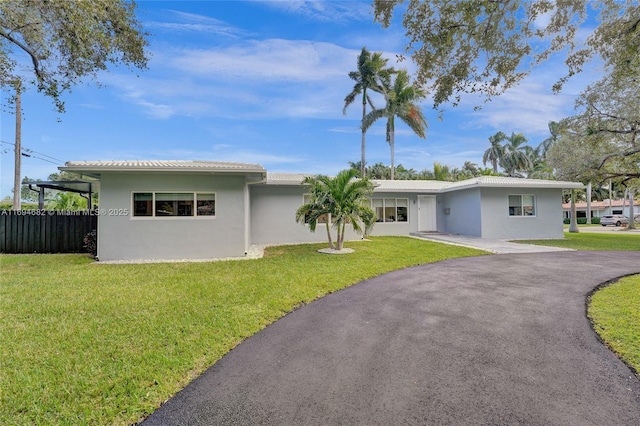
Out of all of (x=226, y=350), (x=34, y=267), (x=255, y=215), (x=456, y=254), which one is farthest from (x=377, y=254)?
(x=34, y=267)

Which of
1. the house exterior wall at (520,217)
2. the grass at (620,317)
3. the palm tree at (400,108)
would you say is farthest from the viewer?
the palm tree at (400,108)

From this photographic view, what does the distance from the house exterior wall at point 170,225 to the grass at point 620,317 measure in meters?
9.38

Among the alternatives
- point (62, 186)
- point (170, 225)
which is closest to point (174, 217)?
point (170, 225)

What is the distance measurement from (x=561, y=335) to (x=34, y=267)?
12403mm

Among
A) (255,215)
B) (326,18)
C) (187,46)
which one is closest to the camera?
(326,18)

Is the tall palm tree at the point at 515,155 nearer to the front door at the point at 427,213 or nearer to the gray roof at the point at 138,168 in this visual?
the front door at the point at 427,213

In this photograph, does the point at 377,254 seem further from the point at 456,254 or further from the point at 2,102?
the point at 2,102

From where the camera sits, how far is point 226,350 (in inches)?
140

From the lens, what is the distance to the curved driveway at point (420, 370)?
242 cm

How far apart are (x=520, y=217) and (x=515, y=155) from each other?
97.5 ft

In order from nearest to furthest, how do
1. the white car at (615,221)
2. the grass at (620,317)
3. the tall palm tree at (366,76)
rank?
the grass at (620,317)
the tall palm tree at (366,76)
the white car at (615,221)

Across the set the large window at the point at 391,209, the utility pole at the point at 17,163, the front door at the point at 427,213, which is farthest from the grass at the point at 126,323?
the front door at the point at 427,213

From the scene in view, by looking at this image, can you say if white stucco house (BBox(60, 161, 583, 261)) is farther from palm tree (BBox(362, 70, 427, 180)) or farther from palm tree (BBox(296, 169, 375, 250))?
palm tree (BBox(362, 70, 427, 180))

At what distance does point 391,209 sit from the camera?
17.7 meters
